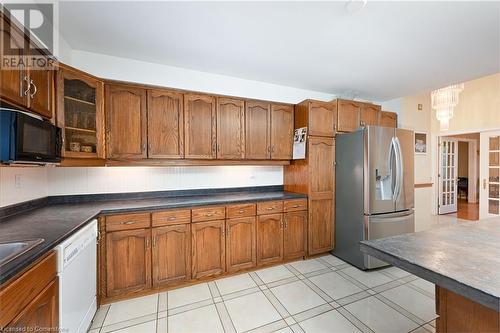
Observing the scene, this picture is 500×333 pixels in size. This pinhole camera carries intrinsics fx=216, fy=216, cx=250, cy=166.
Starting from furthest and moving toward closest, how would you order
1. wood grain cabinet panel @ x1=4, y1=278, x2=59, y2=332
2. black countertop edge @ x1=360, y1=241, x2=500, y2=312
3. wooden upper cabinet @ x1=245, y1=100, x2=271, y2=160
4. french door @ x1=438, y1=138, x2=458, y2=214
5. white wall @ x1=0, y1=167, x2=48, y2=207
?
french door @ x1=438, y1=138, x2=458, y2=214
wooden upper cabinet @ x1=245, y1=100, x2=271, y2=160
white wall @ x1=0, y1=167, x2=48, y2=207
wood grain cabinet panel @ x1=4, y1=278, x2=59, y2=332
black countertop edge @ x1=360, y1=241, x2=500, y2=312

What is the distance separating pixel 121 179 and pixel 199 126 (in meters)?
1.10

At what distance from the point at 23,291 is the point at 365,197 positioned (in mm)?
2977

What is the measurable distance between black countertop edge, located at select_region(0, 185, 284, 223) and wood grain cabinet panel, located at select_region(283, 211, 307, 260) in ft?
2.06

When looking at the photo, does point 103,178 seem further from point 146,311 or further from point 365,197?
point 365,197

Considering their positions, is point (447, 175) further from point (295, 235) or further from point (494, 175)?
point (295, 235)

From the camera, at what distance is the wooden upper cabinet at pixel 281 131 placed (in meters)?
3.05

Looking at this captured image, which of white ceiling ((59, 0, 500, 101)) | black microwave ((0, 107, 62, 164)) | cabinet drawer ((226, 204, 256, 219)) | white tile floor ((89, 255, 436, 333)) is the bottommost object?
white tile floor ((89, 255, 436, 333))

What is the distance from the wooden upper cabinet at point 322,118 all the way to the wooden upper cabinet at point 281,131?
1.06 feet

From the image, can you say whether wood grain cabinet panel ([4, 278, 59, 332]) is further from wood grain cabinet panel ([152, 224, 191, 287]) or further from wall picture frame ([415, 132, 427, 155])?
wall picture frame ([415, 132, 427, 155])

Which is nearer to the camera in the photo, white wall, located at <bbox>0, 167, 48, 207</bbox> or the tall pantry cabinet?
white wall, located at <bbox>0, 167, 48, 207</bbox>

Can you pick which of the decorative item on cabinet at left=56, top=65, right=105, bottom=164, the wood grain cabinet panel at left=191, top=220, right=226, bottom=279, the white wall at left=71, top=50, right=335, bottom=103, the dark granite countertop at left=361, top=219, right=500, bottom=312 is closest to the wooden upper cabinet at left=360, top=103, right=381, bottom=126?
the white wall at left=71, top=50, right=335, bottom=103

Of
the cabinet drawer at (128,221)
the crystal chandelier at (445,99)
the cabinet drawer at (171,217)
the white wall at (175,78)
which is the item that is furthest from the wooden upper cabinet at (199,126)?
the crystal chandelier at (445,99)

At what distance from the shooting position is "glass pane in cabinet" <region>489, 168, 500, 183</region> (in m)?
4.52

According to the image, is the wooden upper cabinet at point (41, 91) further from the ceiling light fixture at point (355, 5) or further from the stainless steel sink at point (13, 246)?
the ceiling light fixture at point (355, 5)
